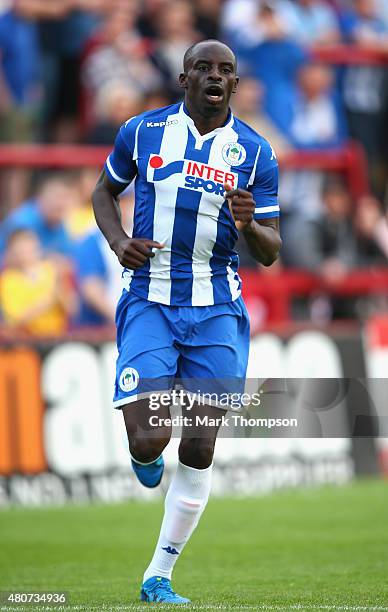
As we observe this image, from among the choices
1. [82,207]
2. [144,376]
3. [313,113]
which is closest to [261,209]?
[144,376]

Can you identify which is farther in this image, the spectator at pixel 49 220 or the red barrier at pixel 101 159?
the red barrier at pixel 101 159

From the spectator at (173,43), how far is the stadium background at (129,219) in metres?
0.02

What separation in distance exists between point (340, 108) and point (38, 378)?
23.0ft

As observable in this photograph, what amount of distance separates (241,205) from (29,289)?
6663mm

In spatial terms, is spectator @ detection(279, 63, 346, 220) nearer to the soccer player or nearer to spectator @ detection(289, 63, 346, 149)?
spectator @ detection(289, 63, 346, 149)

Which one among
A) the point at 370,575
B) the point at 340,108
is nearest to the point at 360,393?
the point at 370,575

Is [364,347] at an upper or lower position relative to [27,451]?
upper

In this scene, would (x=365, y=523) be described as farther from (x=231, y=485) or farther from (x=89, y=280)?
(x=89, y=280)

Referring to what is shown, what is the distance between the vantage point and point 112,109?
14.5 meters

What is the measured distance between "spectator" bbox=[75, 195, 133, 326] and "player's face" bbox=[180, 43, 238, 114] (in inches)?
255

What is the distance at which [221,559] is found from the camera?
8.45m

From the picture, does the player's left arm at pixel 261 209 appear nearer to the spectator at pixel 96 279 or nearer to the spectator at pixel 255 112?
the spectator at pixel 96 279

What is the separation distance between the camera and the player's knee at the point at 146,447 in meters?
6.27

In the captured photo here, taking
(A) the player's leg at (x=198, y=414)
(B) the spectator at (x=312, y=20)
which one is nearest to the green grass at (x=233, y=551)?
(A) the player's leg at (x=198, y=414)
